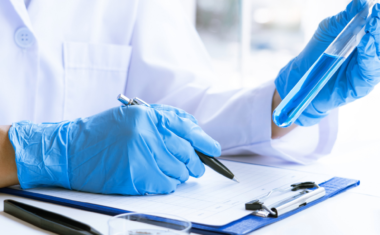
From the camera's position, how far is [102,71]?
1.00m

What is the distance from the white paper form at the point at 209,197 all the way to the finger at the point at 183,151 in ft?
0.10

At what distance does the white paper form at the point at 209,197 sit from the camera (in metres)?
0.45

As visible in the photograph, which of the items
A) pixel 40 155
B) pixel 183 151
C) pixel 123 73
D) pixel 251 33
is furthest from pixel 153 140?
pixel 251 33

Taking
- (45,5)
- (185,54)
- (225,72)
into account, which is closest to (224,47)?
(225,72)

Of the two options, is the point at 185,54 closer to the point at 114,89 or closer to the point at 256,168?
the point at 114,89

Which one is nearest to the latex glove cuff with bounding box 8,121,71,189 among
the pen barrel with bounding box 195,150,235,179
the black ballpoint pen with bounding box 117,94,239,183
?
the black ballpoint pen with bounding box 117,94,239,183

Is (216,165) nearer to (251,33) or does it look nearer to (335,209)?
(335,209)

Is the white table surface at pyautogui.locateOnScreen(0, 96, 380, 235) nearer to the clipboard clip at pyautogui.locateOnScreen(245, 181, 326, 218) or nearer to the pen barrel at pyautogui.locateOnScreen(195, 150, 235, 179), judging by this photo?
the clipboard clip at pyautogui.locateOnScreen(245, 181, 326, 218)

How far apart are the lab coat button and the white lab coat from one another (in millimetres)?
11

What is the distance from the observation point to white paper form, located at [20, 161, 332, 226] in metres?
0.45

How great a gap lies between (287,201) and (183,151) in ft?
0.63

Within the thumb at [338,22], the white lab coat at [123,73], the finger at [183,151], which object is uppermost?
the thumb at [338,22]

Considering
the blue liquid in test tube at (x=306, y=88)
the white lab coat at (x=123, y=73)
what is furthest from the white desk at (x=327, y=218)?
the white lab coat at (x=123, y=73)

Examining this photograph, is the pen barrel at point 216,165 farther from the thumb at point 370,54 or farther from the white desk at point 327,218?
the thumb at point 370,54
